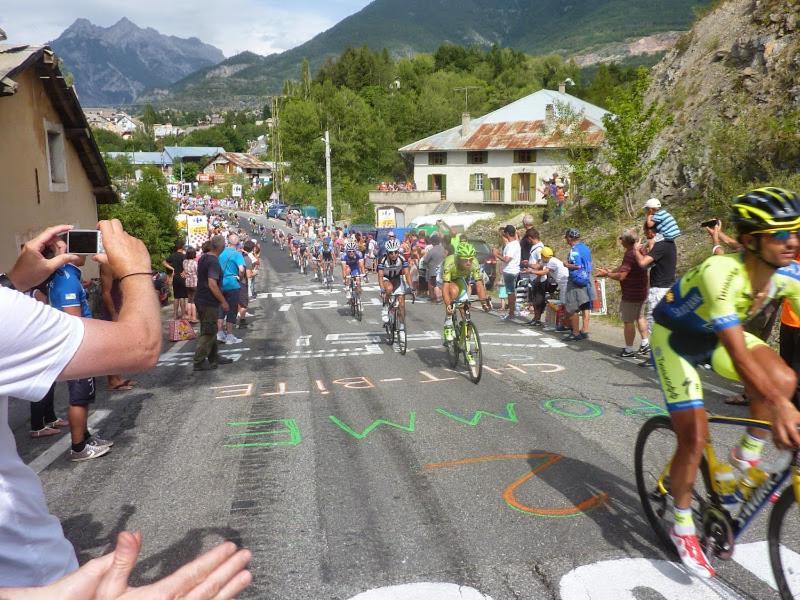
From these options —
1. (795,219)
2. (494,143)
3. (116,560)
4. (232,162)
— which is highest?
(232,162)

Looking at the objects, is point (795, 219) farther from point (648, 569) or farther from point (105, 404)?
point (105, 404)

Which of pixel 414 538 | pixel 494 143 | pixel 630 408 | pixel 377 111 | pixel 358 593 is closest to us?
pixel 358 593

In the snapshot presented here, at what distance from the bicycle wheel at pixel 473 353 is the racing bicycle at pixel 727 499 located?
420 centimetres

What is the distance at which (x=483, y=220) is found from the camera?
4372 centimetres

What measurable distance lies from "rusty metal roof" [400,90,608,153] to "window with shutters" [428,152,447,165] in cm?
67

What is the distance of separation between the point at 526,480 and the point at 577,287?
6944 mm

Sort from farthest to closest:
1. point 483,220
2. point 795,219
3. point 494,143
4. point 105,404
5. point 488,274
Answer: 1. point 494,143
2. point 483,220
3. point 488,274
4. point 105,404
5. point 795,219

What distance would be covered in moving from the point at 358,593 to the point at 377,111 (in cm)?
9599

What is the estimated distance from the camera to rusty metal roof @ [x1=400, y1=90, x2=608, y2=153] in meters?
54.2

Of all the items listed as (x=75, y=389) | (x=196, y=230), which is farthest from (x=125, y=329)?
(x=196, y=230)

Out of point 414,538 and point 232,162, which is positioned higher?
point 232,162

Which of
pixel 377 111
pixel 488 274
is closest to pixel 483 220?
pixel 488 274

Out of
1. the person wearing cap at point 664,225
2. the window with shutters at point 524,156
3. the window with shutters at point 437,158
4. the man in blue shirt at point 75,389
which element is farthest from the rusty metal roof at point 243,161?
the man in blue shirt at point 75,389

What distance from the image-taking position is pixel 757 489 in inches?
138
